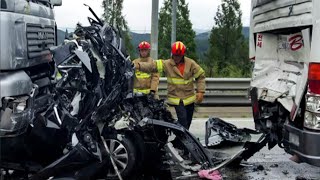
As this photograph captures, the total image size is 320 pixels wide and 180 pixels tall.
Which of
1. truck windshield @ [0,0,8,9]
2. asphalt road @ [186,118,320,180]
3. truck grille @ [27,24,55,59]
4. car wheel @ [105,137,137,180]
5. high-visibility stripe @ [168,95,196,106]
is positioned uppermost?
truck windshield @ [0,0,8,9]

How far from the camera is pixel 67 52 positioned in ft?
14.4

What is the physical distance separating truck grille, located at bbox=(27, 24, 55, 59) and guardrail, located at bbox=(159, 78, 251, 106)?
182 inches

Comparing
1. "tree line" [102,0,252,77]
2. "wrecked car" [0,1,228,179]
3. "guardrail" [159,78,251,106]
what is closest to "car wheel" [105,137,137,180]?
"wrecked car" [0,1,228,179]

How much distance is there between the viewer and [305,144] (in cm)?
400

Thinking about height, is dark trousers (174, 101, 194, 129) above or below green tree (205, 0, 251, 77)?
below

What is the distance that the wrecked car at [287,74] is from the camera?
13.1 feet

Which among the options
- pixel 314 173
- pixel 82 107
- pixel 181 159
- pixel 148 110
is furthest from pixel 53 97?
pixel 314 173

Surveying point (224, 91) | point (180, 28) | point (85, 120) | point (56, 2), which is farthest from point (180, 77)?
point (180, 28)

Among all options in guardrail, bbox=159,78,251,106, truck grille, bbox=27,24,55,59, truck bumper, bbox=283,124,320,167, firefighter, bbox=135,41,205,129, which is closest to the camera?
truck bumper, bbox=283,124,320,167

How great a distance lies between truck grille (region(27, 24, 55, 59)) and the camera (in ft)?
15.5

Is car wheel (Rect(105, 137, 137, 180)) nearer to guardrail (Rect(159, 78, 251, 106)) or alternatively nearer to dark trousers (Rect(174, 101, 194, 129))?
dark trousers (Rect(174, 101, 194, 129))

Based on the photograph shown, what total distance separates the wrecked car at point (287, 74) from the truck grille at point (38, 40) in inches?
94.2

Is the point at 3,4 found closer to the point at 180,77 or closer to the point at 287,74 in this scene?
the point at 287,74

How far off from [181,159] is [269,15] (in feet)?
5.82
